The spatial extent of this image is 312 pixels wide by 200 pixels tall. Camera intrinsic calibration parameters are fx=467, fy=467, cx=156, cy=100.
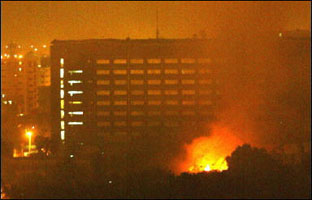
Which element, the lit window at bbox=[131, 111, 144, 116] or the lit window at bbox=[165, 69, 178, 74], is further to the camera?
the lit window at bbox=[165, 69, 178, 74]

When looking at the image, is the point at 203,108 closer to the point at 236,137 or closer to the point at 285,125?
the point at 236,137

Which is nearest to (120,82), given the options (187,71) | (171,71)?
(171,71)

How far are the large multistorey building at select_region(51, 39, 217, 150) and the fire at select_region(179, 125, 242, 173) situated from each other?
337mm

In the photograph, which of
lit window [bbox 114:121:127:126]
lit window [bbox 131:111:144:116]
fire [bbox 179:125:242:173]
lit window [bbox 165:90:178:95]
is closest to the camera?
fire [bbox 179:125:242:173]

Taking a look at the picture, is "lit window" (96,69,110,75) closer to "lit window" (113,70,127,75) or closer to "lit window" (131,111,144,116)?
"lit window" (113,70,127,75)

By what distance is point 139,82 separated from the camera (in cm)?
549

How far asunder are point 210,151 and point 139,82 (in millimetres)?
1389

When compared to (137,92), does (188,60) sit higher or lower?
higher

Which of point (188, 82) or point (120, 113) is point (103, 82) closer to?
point (120, 113)

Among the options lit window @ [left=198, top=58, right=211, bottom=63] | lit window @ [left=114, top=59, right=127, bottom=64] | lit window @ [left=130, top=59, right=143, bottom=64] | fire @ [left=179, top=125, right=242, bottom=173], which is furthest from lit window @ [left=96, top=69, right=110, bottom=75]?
fire @ [left=179, top=125, right=242, bottom=173]

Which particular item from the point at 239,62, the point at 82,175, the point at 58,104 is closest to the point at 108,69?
the point at 58,104

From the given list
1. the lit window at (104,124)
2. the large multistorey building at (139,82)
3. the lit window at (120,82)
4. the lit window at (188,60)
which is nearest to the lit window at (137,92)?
the large multistorey building at (139,82)

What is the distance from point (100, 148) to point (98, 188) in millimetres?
1142

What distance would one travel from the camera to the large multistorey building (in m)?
5.10
